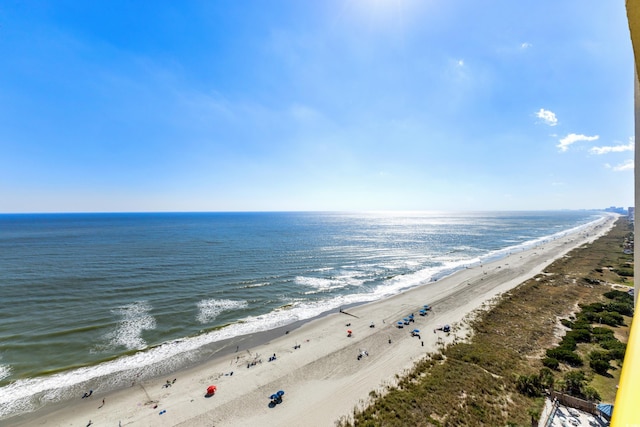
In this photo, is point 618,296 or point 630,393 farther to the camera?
point 618,296

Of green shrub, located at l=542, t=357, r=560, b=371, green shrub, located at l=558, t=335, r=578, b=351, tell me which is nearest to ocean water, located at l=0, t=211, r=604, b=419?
green shrub, located at l=558, t=335, r=578, b=351

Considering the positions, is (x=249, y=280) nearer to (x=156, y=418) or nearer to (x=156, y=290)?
(x=156, y=290)

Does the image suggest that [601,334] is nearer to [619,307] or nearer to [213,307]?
[619,307]

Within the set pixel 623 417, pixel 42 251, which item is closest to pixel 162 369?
pixel 623 417

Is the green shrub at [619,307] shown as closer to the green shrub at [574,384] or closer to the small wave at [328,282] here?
the green shrub at [574,384]

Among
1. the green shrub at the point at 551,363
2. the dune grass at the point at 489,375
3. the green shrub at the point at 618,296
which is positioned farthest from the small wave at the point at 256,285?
the green shrub at the point at 618,296

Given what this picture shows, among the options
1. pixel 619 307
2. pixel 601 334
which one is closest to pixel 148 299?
pixel 601 334
